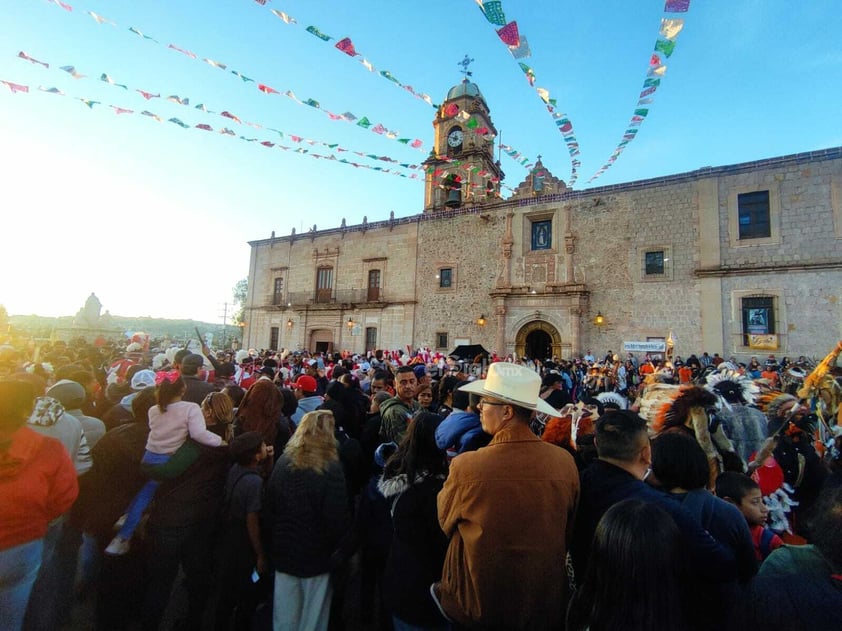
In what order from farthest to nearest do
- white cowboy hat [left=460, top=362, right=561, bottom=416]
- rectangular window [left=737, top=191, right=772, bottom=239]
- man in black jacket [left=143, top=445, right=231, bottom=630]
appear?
1. rectangular window [left=737, top=191, right=772, bottom=239]
2. man in black jacket [left=143, top=445, right=231, bottom=630]
3. white cowboy hat [left=460, top=362, right=561, bottom=416]

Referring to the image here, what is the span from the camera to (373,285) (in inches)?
877

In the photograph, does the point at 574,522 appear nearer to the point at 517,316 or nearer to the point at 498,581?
the point at 498,581

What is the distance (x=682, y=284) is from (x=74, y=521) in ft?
58.0

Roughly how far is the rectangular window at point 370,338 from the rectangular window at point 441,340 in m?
3.62

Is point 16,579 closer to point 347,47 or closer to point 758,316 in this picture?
point 347,47

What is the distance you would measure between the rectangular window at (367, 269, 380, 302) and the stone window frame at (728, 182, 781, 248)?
50.2ft

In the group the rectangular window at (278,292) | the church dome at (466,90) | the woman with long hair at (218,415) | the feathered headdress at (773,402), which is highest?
the church dome at (466,90)

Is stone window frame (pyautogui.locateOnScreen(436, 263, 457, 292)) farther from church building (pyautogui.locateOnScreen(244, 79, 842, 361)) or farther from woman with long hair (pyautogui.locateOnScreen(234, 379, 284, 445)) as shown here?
woman with long hair (pyautogui.locateOnScreen(234, 379, 284, 445))

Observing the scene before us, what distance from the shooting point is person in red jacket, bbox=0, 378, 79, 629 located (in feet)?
7.22

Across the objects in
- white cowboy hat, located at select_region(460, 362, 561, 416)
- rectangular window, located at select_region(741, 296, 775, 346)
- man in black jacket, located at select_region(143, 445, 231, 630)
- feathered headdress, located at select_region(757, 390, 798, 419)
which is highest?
rectangular window, located at select_region(741, 296, 775, 346)

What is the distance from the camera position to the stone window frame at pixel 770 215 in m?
14.3

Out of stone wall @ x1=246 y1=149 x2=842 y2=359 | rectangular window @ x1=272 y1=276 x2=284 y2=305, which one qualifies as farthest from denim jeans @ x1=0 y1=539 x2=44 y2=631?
rectangular window @ x1=272 y1=276 x2=284 y2=305

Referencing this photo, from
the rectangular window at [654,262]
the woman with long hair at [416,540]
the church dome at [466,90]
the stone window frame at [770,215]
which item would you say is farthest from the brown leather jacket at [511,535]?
the church dome at [466,90]

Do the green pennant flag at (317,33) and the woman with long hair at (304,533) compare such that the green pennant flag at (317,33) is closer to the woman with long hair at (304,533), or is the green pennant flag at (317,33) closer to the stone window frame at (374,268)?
the woman with long hair at (304,533)
